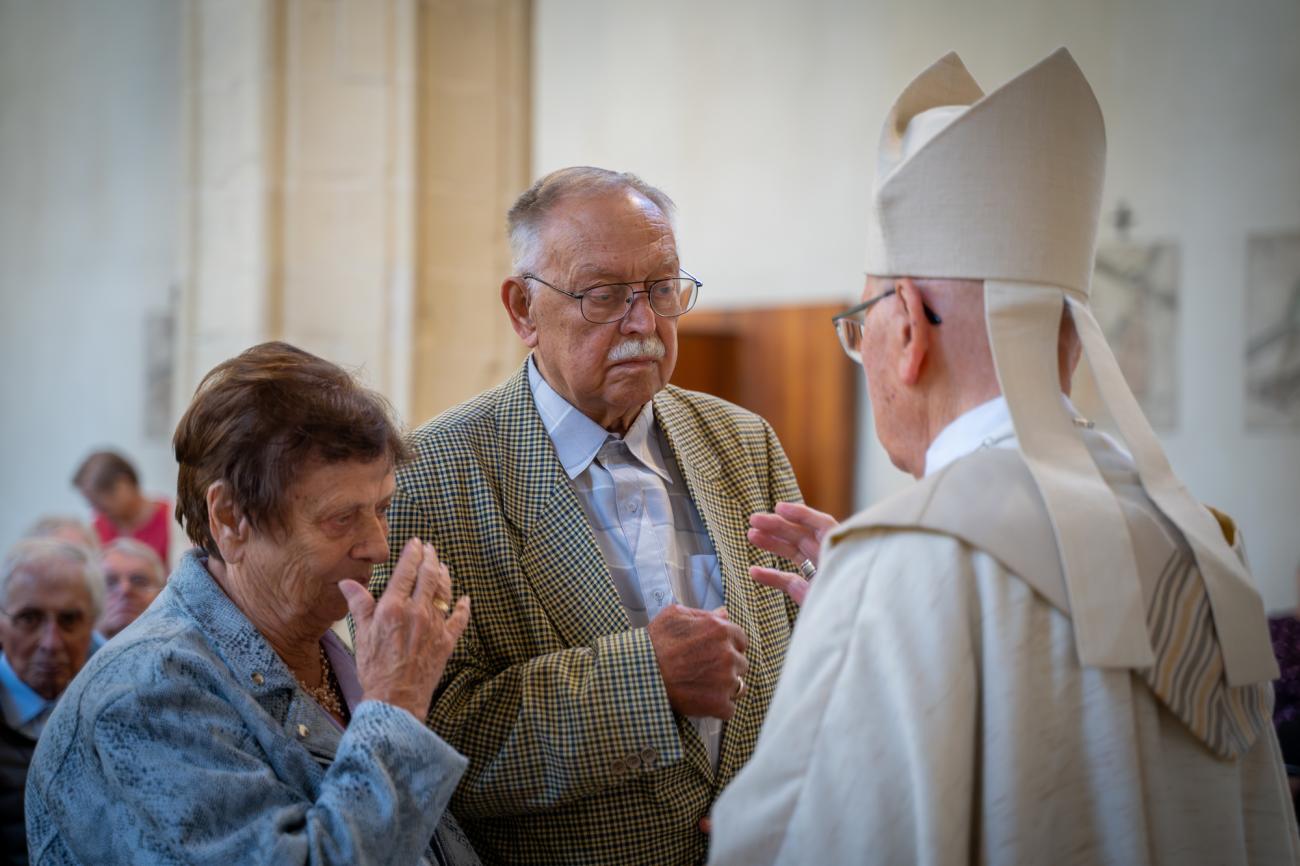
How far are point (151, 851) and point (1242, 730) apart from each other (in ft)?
4.52

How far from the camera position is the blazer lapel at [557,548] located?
7.55 ft

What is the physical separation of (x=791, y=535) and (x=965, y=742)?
76cm

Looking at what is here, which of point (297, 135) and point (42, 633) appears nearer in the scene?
point (42, 633)

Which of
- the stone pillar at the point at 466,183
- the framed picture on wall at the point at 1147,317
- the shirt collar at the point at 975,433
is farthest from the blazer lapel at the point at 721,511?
the stone pillar at the point at 466,183

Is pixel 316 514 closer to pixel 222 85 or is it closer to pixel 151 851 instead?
pixel 151 851

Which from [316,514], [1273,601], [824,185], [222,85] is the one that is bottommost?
[1273,601]

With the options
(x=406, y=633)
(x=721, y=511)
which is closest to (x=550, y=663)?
(x=406, y=633)

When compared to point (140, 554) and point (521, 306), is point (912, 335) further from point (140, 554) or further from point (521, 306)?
point (140, 554)

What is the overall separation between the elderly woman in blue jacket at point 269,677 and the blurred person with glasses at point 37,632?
62.6 inches

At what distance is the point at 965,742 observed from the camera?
4.82 ft

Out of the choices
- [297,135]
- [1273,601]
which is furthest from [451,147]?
[1273,601]

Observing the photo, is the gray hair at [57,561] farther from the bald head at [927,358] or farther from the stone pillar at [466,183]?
the stone pillar at [466,183]

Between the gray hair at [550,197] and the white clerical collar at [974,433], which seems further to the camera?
the gray hair at [550,197]

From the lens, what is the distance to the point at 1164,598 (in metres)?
1.54
